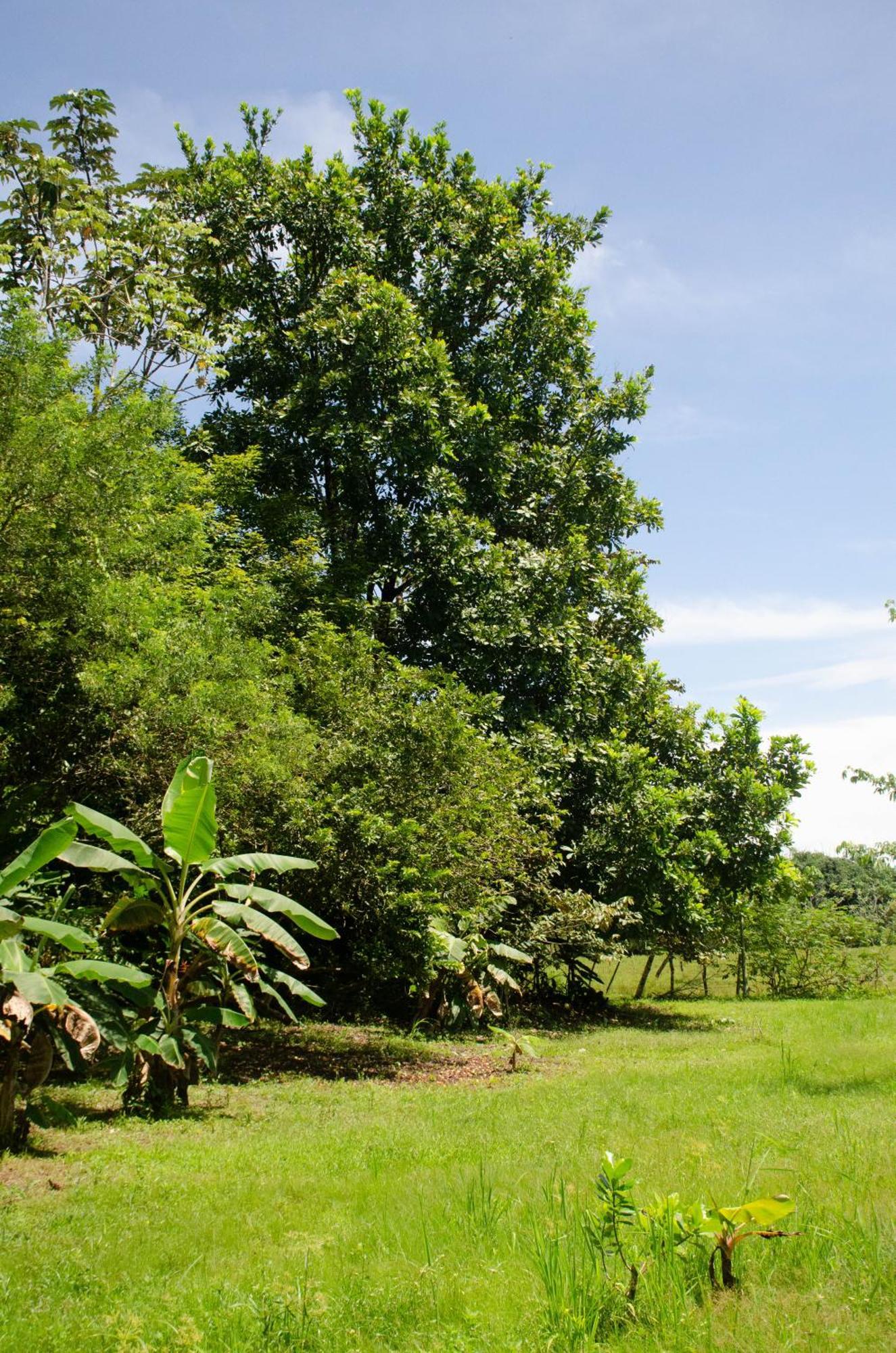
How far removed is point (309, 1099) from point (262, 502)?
1236cm

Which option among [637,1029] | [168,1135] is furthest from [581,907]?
[168,1135]

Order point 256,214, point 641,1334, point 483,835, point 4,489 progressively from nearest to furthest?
1. point 641,1334
2. point 4,489
3. point 483,835
4. point 256,214

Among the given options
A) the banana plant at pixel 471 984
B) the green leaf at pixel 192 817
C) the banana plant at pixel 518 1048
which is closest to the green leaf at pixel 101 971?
the green leaf at pixel 192 817

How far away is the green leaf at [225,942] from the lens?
29.1ft

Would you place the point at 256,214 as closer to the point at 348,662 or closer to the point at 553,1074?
the point at 348,662

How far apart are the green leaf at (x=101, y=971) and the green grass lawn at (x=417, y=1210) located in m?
1.10

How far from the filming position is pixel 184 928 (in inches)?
369

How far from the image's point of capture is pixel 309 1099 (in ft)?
33.0

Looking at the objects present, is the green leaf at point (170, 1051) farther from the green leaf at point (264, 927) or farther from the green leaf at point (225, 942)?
the green leaf at point (264, 927)

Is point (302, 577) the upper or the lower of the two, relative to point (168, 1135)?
upper

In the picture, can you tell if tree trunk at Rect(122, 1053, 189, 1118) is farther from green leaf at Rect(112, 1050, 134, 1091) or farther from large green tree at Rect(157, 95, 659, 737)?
large green tree at Rect(157, 95, 659, 737)

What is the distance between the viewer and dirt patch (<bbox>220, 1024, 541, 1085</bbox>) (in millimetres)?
11703

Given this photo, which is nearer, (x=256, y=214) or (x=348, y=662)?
(x=348, y=662)

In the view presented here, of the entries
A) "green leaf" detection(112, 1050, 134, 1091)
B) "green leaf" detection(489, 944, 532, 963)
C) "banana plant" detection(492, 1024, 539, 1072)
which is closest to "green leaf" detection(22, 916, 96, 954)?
"green leaf" detection(112, 1050, 134, 1091)
